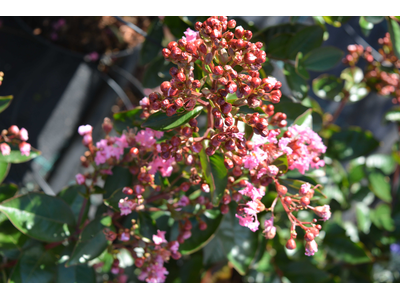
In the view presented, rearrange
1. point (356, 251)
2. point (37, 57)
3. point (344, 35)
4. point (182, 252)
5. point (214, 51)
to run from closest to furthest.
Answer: point (214, 51)
point (182, 252)
point (356, 251)
point (37, 57)
point (344, 35)

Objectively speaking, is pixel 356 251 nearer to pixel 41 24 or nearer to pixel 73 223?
pixel 73 223

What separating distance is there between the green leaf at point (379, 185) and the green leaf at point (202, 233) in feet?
3.04

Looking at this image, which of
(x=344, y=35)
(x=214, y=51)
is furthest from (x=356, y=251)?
(x=344, y=35)

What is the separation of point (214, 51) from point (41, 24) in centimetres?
126

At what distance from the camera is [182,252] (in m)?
0.83

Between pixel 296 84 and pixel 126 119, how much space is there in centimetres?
53

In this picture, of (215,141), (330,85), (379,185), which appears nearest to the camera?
(215,141)

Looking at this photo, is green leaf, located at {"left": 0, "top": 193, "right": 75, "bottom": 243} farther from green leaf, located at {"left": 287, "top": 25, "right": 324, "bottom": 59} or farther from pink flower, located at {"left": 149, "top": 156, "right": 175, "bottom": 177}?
green leaf, located at {"left": 287, "top": 25, "right": 324, "bottom": 59}

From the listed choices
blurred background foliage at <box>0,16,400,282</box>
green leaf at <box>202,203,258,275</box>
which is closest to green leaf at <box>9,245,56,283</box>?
blurred background foliage at <box>0,16,400,282</box>

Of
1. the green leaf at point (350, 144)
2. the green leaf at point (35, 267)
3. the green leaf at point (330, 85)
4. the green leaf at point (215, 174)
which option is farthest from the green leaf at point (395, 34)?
the green leaf at point (35, 267)

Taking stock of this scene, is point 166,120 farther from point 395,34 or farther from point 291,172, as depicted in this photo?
point 395,34

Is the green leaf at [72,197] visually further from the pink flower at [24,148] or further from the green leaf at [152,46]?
the green leaf at [152,46]

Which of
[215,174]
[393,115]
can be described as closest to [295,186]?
[215,174]

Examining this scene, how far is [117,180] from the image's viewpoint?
2.85ft
